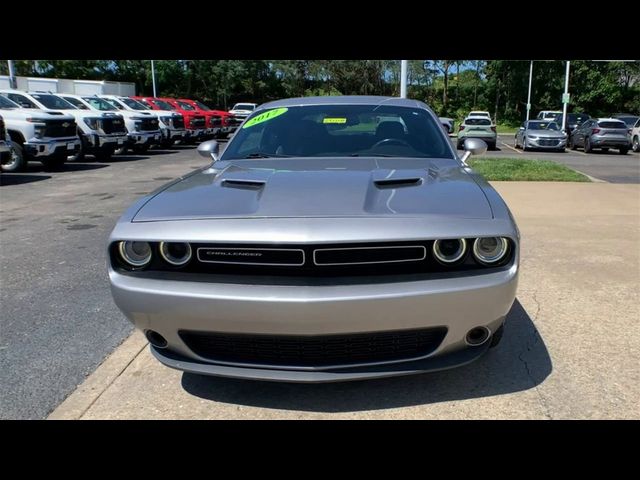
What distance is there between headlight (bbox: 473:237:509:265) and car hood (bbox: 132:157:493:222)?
118 millimetres

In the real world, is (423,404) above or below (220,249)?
below

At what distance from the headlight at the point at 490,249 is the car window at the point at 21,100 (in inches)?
571

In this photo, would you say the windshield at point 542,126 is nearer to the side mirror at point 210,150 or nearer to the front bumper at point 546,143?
the front bumper at point 546,143

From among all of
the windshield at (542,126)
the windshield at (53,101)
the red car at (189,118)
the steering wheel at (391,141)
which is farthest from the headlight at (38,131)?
the windshield at (542,126)

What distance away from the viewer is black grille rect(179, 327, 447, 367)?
2.54 meters

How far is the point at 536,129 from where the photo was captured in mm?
23016

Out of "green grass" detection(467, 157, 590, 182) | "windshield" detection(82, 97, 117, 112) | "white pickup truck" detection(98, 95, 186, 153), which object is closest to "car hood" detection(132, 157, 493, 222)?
"green grass" detection(467, 157, 590, 182)

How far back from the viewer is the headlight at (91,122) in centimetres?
1548

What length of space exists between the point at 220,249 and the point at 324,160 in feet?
4.45

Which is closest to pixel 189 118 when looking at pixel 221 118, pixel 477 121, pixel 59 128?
pixel 221 118

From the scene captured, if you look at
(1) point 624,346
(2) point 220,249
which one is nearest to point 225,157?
(2) point 220,249

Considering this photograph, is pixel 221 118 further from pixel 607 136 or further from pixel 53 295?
pixel 53 295

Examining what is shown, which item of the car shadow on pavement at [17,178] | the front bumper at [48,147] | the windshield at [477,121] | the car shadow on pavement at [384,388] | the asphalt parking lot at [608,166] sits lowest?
the asphalt parking lot at [608,166]
